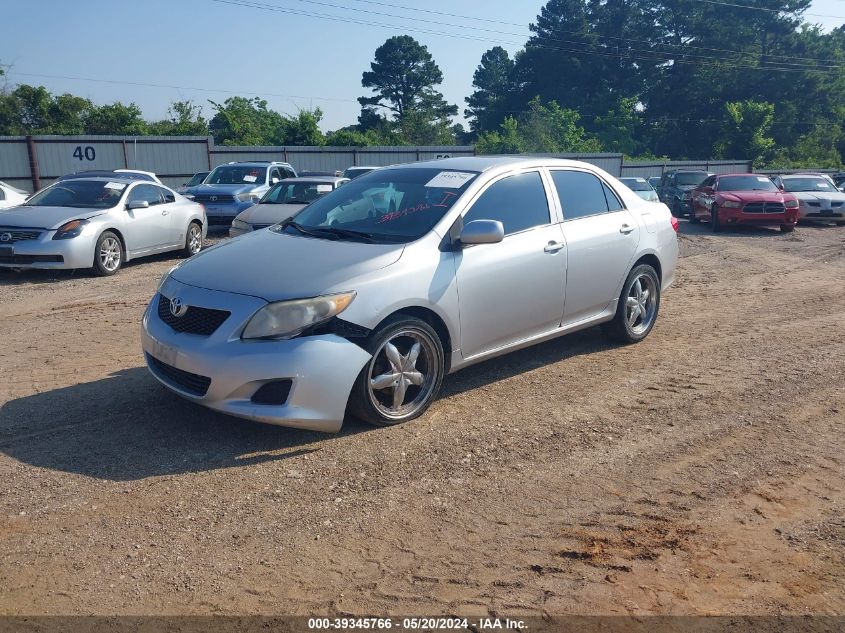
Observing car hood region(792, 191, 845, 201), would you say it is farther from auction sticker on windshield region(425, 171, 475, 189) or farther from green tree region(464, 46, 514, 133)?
green tree region(464, 46, 514, 133)

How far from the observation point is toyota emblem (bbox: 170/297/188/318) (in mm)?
4715

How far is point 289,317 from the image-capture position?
4.48m

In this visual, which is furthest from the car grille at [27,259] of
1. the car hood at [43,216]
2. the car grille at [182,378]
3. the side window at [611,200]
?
the side window at [611,200]

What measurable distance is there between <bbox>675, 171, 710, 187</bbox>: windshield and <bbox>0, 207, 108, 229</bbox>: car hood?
20.3m

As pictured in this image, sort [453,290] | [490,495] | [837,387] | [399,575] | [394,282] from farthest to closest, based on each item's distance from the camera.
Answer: [837,387], [453,290], [394,282], [490,495], [399,575]

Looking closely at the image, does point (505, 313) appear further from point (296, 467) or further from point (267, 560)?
point (267, 560)

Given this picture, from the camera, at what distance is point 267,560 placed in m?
3.40

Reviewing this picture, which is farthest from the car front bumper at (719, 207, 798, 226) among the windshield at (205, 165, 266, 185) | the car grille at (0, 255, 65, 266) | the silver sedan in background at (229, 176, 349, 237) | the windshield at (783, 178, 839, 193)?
the car grille at (0, 255, 65, 266)

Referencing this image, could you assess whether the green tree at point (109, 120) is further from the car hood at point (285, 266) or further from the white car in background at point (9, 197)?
the car hood at point (285, 266)

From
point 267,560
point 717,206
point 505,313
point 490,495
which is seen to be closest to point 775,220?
point 717,206

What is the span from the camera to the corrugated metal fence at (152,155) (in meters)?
24.4

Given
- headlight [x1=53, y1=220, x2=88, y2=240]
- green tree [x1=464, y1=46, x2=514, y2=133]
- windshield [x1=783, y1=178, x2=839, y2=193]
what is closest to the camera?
headlight [x1=53, y1=220, x2=88, y2=240]

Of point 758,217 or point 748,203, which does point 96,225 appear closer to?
point 748,203

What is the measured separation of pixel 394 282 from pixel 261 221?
810 centimetres
